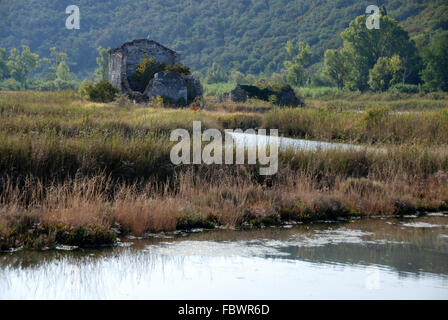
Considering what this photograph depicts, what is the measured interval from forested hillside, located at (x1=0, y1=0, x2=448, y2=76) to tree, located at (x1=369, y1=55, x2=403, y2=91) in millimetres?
40694

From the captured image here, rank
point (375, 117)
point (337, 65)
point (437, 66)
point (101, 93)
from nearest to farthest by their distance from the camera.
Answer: point (375, 117) < point (101, 93) < point (437, 66) < point (337, 65)

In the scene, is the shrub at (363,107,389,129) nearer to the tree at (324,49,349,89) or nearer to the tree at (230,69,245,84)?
the tree at (324,49,349,89)

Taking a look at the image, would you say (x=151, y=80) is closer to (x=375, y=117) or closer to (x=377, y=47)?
(x=375, y=117)

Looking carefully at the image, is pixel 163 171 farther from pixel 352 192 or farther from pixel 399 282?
pixel 399 282

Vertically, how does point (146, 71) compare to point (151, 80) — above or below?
above

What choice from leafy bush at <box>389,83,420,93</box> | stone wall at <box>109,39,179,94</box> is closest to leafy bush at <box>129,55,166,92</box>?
stone wall at <box>109,39,179,94</box>

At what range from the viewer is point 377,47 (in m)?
87.4

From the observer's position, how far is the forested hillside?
128 meters

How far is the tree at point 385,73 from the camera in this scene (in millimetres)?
76562

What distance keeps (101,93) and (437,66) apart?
5242 centimetres

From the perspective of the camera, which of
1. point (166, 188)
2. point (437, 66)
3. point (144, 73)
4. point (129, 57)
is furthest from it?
point (437, 66)

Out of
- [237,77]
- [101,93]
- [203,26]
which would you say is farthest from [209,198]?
[203,26]

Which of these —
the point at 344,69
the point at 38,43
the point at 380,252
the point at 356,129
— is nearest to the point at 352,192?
the point at 380,252
